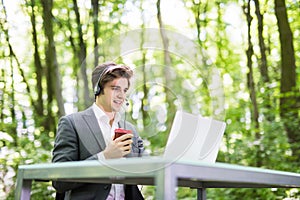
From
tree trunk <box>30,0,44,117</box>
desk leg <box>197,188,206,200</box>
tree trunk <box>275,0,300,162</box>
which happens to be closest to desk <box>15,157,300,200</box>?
desk leg <box>197,188,206,200</box>

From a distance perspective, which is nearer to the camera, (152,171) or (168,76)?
(152,171)

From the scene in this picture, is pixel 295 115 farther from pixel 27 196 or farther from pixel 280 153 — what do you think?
pixel 27 196

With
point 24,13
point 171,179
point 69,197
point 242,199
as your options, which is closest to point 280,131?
point 242,199

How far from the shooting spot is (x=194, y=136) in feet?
4.49

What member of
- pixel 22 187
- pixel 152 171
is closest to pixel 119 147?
pixel 22 187

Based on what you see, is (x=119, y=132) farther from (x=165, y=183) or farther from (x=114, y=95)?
(x=165, y=183)

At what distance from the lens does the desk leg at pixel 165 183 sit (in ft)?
3.04

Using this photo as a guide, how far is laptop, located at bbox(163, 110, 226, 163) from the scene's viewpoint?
1.30m

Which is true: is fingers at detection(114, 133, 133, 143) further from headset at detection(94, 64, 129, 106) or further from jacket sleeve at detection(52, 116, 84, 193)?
jacket sleeve at detection(52, 116, 84, 193)

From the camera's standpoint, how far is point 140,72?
1496 mm

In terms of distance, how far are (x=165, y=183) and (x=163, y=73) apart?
58 cm

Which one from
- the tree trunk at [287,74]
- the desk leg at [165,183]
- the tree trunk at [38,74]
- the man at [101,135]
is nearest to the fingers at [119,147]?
the man at [101,135]

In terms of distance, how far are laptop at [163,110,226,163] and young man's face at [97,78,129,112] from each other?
7.4 inches

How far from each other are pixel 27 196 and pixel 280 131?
12.6ft
